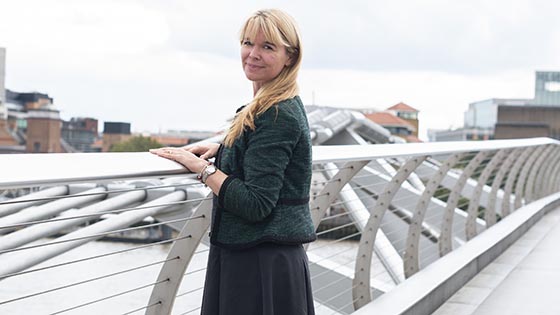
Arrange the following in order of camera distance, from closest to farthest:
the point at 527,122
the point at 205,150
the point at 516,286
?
1. the point at 205,150
2. the point at 516,286
3. the point at 527,122

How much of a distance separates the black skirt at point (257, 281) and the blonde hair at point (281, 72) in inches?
11.2

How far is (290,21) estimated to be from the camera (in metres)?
2.24

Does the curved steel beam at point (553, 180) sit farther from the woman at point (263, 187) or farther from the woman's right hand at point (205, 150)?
the woman at point (263, 187)

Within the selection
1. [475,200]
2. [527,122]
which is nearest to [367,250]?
[475,200]

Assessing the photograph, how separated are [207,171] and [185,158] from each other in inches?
5.2

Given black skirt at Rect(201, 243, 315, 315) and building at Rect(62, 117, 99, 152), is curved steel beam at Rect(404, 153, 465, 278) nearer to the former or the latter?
black skirt at Rect(201, 243, 315, 315)

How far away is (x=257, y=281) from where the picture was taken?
225cm

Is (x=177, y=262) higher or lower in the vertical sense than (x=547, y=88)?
lower

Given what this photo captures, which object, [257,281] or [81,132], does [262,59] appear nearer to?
[257,281]

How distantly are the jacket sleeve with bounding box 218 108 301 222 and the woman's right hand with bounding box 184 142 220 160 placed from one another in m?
0.26

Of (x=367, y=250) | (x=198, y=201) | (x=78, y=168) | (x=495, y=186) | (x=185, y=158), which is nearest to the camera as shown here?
(x=78, y=168)

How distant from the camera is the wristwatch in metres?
Result: 2.21

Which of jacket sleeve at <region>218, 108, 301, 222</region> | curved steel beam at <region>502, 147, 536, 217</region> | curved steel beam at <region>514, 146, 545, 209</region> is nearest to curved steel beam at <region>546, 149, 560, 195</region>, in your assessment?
curved steel beam at <region>514, 146, 545, 209</region>

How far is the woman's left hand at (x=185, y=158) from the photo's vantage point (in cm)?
229
